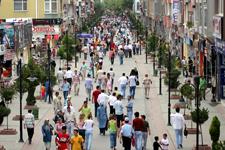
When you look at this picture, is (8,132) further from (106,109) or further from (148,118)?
(148,118)

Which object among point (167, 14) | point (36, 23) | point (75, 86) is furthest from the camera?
point (167, 14)

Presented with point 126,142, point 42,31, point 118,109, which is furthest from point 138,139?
point 42,31

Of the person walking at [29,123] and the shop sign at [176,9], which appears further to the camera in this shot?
the shop sign at [176,9]

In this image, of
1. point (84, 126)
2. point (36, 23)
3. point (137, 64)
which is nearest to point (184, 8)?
point (137, 64)

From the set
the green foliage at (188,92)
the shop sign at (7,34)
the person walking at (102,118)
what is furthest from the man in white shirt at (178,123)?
the shop sign at (7,34)

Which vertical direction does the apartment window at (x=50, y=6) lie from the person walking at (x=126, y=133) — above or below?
above

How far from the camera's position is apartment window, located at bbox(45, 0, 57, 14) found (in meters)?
91.7

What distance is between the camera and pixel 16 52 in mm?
60031

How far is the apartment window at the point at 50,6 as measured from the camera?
91.7m

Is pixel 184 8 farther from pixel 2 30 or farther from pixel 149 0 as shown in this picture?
pixel 149 0

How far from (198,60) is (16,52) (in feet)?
46.8

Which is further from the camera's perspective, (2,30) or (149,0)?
(149,0)

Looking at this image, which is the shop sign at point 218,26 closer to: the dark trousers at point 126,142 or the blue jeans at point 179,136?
the blue jeans at point 179,136

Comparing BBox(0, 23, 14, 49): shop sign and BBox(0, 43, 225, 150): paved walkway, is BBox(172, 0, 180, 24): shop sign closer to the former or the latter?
BBox(0, 23, 14, 49): shop sign
